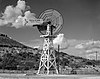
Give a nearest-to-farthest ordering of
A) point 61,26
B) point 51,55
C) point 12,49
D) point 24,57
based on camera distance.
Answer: point 61,26
point 51,55
point 24,57
point 12,49

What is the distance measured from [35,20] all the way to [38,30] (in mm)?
2759

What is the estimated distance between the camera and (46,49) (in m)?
52.1

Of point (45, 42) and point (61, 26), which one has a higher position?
point (61, 26)

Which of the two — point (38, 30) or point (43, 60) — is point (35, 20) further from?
point (43, 60)

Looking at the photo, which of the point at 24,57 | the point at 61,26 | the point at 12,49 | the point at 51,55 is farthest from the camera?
the point at 12,49

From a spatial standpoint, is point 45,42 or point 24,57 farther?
point 24,57

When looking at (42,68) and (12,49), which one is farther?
(12,49)

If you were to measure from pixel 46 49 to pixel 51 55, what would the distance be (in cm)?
404

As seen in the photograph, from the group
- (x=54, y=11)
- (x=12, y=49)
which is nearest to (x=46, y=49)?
(x=54, y=11)

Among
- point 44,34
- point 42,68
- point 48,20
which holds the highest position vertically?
point 48,20

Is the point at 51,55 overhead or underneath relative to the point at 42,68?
overhead

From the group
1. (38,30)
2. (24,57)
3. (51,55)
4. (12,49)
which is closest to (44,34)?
(38,30)

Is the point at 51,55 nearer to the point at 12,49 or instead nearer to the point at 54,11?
the point at 54,11

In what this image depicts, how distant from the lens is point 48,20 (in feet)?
173
